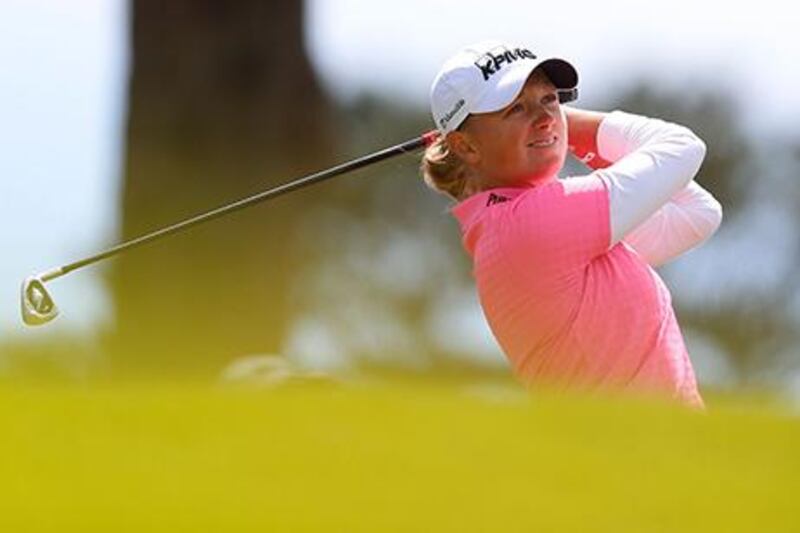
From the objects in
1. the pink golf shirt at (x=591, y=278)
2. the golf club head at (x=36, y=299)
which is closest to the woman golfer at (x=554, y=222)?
the pink golf shirt at (x=591, y=278)

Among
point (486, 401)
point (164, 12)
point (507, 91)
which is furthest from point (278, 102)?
point (486, 401)

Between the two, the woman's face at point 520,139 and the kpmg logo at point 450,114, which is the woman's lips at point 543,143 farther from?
the kpmg logo at point 450,114

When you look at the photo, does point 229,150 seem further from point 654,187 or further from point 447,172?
point 654,187

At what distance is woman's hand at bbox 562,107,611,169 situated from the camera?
4090 millimetres

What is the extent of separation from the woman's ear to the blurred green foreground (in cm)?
128

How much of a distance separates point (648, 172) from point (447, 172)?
0.38m

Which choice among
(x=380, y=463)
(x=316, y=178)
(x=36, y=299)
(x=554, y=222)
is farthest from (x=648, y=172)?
(x=36, y=299)

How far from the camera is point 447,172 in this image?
3.97 metres

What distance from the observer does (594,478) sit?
8.15 feet

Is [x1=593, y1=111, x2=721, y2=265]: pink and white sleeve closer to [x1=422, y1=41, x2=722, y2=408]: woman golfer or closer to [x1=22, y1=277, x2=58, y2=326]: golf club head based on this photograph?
[x1=422, y1=41, x2=722, y2=408]: woman golfer

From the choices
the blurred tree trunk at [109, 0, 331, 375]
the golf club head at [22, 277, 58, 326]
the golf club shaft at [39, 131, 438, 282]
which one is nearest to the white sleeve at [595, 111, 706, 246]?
the golf club shaft at [39, 131, 438, 282]

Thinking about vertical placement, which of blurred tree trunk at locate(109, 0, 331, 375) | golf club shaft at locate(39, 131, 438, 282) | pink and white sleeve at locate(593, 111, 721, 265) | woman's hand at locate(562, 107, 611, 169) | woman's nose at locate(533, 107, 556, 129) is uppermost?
blurred tree trunk at locate(109, 0, 331, 375)

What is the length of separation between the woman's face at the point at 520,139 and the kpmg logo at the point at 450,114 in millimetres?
26

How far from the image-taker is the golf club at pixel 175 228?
446cm
